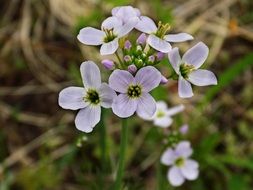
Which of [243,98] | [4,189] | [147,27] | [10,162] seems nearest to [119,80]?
[147,27]

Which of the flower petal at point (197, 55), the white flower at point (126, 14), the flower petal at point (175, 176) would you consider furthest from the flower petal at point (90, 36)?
the flower petal at point (175, 176)

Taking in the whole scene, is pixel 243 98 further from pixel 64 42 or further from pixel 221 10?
pixel 64 42

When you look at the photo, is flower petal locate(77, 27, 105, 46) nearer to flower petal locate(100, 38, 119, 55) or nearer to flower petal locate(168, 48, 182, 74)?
flower petal locate(100, 38, 119, 55)

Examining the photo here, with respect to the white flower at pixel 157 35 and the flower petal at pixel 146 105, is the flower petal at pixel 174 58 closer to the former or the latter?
the white flower at pixel 157 35

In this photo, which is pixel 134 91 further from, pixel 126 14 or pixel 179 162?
pixel 179 162

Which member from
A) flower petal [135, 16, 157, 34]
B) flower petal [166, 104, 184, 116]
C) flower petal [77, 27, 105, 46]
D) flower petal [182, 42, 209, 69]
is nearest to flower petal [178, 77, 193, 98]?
flower petal [182, 42, 209, 69]

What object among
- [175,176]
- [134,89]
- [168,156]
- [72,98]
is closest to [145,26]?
[134,89]
